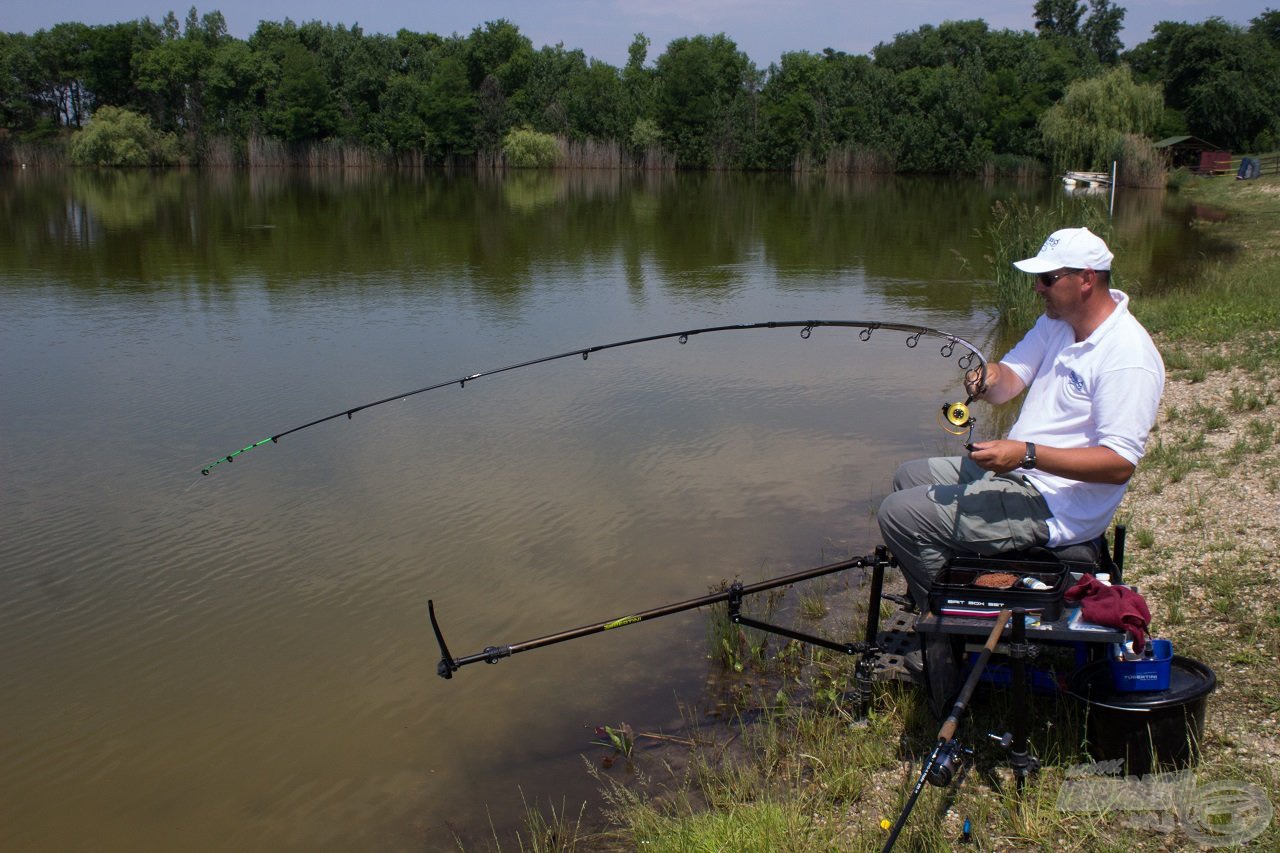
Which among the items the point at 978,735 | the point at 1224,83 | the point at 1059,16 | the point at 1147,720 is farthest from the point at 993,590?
the point at 1059,16

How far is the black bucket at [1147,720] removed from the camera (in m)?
3.16

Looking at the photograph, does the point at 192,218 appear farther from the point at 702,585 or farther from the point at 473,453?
the point at 702,585

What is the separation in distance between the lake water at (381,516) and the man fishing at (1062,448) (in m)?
1.58

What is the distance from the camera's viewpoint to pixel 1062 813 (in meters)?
3.16

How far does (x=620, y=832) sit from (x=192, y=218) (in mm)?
24738

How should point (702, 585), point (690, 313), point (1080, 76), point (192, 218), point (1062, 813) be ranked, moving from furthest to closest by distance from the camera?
point (1080, 76) → point (192, 218) → point (690, 313) → point (702, 585) → point (1062, 813)

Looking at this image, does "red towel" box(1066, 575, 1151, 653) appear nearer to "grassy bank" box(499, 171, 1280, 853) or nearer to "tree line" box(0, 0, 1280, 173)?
"grassy bank" box(499, 171, 1280, 853)

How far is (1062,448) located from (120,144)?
5816cm

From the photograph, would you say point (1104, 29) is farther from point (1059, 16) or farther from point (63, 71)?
point (63, 71)

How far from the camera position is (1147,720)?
125 inches

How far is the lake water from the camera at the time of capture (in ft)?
14.3

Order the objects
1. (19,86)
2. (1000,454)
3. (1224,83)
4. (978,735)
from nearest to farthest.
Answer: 1. (1000,454)
2. (978,735)
3. (1224,83)
4. (19,86)

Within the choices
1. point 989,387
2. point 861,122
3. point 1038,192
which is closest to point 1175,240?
point 1038,192

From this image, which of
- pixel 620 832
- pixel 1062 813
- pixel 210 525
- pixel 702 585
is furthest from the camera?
pixel 210 525
